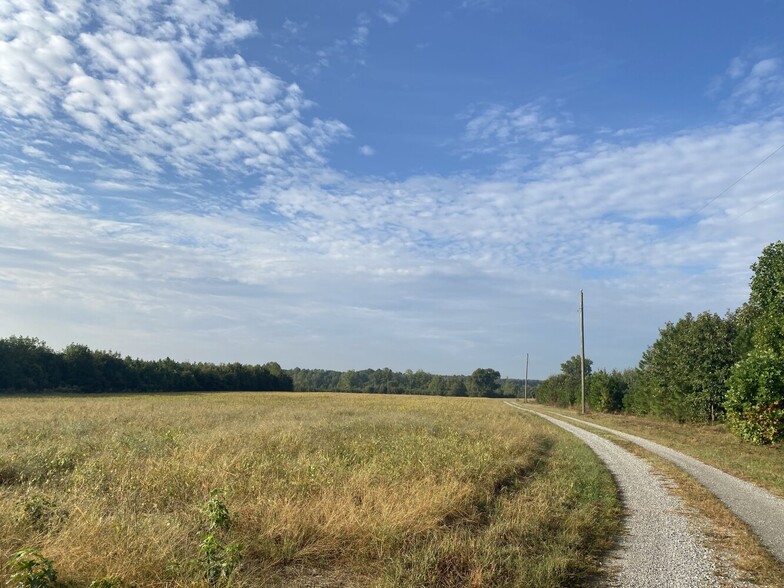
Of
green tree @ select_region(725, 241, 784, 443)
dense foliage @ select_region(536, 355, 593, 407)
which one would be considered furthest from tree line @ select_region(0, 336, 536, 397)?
green tree @ select_region(725, 241, 784, 443)

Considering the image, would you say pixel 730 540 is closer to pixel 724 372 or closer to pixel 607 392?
pixel 724 372

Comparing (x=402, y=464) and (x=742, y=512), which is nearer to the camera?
(x=742, y=512)

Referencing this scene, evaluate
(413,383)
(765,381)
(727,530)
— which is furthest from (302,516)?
(413,383)

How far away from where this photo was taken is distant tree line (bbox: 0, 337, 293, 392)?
7044 cm

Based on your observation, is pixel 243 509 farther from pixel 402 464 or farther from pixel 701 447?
pixel 701 447

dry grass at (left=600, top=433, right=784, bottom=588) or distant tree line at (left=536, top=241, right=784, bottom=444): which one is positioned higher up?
distant tree line at (left=536, top=241, right=784, bottom=444)

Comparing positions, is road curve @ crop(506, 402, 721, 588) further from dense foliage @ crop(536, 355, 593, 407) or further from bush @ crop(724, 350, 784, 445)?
dense foliage @ crop(536, 355, 593, 407)

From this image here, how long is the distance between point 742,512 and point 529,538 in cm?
443

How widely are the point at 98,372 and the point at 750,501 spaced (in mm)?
89440

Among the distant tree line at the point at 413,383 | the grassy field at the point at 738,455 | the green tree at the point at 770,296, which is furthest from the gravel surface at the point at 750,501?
the distant tree line at the point at 413,383

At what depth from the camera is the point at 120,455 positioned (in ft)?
34.0

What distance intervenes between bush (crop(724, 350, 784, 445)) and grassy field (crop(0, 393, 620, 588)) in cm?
1055

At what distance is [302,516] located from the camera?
21.6 feet

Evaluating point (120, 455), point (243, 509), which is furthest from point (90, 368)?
point (243, 509)
